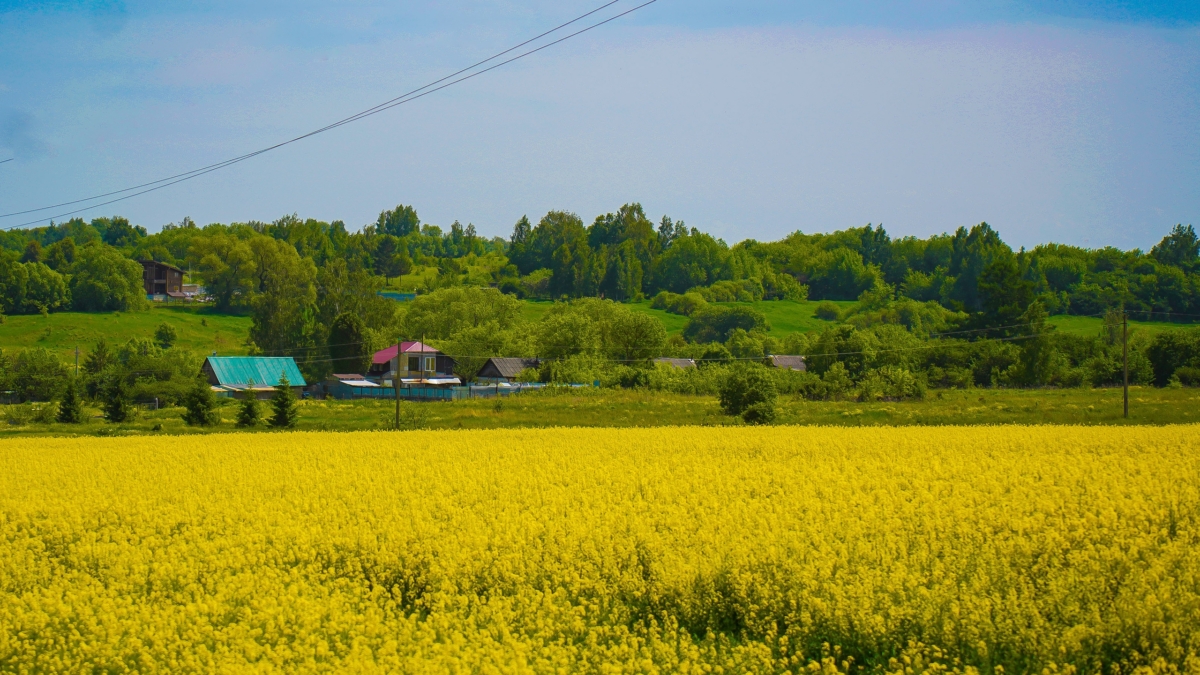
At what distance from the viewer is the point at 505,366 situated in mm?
81438

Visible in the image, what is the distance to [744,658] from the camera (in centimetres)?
852

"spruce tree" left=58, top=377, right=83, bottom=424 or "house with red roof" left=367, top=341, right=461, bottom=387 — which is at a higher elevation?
"house with red roof" left=367, top=341, right=461, bottom=387

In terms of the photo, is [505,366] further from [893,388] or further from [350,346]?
[893,388]

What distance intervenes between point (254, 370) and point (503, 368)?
1971 centimetres

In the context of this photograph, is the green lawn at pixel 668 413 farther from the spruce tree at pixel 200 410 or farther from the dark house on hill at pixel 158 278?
the dark house on hill at pixel 158 278

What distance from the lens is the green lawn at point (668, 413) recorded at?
40.1 meters

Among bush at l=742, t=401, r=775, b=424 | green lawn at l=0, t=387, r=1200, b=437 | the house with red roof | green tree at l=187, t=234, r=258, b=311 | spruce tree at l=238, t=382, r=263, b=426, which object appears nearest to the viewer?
bush at l=742, t=401, r=775, b=424

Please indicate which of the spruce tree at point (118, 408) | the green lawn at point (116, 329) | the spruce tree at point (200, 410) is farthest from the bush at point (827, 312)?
the spruce tree at point (200, 410)

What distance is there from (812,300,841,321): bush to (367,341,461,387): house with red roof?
71.4 metres

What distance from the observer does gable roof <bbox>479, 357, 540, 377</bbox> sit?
80875 millimetres

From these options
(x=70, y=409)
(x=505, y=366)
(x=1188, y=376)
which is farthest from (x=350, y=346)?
(x=1188, y=376)

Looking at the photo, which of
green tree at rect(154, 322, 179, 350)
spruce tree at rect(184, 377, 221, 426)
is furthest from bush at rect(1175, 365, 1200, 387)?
green tree at rect(154, 322, 179, 350)

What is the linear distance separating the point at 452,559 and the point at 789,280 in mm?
168948

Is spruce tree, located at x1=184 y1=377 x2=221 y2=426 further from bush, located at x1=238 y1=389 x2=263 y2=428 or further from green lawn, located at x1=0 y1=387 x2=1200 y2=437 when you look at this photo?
bush, located at x1=238 y1=389 x2=263 y2=428
